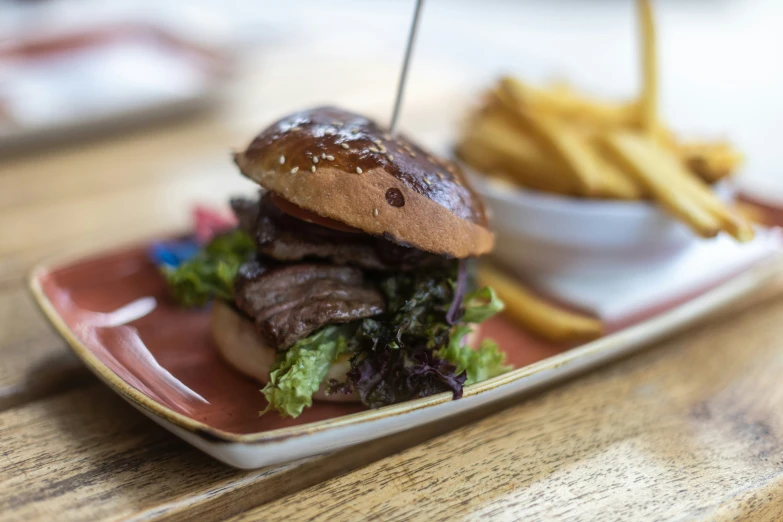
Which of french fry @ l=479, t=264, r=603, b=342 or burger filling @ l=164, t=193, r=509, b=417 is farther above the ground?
burger filling @ l=164, t=193, r=509, b=417

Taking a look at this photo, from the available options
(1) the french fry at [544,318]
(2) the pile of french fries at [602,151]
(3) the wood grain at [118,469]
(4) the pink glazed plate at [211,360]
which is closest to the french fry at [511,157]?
(2) the pile of french fries at [602,151]

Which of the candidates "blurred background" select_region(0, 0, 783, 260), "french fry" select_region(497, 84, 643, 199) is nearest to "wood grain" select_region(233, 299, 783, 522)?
"french fry" select_region(497, 84, 643, 199)

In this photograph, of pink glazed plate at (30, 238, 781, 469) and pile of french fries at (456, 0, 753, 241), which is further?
pile of french fries at (456, 0, 753, 241)

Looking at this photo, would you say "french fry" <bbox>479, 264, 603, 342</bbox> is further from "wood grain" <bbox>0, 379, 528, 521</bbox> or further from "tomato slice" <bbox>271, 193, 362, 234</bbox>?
"tomato slice" <bbox>271, 193, 362, 234</bbox>

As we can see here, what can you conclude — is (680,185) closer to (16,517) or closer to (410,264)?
(410,264)

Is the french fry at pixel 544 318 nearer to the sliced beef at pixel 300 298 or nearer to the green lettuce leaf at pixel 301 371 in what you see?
the sliced beef at pixel 300 298

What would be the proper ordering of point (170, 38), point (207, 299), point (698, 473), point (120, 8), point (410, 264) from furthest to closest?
1. point (120, 8)
2. point (170, 38)
3. point (207, 299)
4. point (410, 264)
5. point (698, 473)

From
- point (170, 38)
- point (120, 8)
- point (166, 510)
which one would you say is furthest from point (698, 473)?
point (120, 8)
